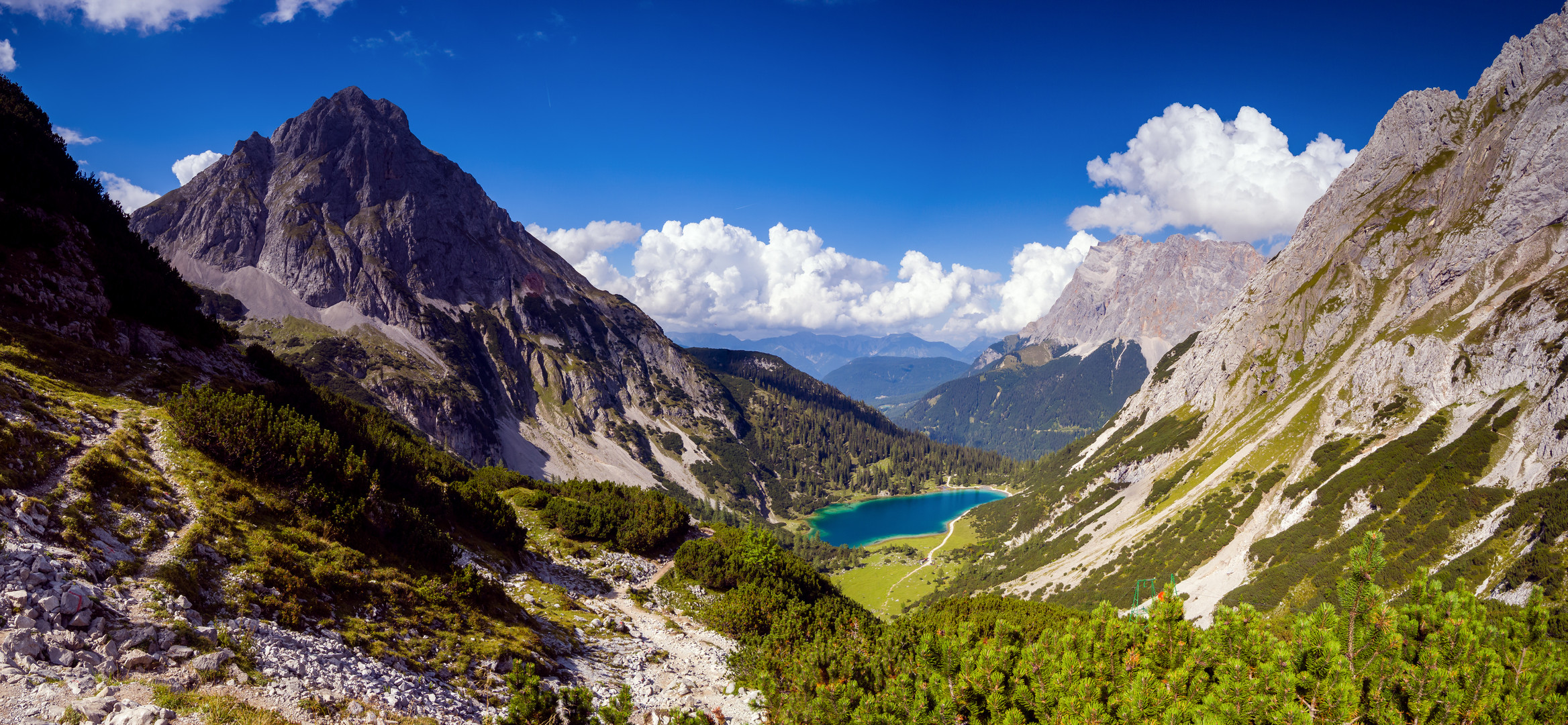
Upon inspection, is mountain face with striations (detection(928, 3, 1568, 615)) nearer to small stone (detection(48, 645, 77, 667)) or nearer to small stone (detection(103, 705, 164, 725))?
small stone (detection(103, 705, 164, 725))

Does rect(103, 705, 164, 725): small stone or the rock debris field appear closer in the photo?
rect(103, 705, 164, 725): small stone

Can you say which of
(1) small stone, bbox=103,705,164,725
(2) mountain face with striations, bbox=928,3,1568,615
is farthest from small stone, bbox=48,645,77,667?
(2) mountain face with striations, bbox=928,3,1568,615

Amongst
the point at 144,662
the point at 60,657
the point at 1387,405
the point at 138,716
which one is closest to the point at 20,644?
the point at 60,657

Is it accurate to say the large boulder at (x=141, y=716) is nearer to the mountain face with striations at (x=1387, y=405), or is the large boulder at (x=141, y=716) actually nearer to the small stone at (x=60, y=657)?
the small stone at (x=60, y=657)

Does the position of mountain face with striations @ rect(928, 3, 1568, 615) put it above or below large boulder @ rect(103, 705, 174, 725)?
above

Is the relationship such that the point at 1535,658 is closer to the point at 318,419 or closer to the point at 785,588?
the point at 785,588

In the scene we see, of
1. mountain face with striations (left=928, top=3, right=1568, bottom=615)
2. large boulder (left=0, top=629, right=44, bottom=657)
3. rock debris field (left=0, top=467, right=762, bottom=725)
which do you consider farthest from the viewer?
mountain face with striations (left=928, top=3, right=1568, bottom=615)

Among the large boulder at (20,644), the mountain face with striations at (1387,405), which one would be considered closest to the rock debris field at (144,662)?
the large boulder at (20,644)

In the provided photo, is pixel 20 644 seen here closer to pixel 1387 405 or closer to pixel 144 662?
pixel 144 662

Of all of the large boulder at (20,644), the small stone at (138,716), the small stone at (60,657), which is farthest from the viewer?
the small stone at (60,657)
